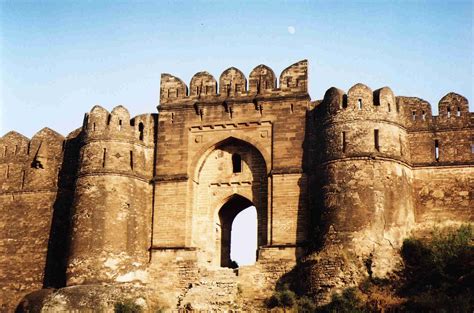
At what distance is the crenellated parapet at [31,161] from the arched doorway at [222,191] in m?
4.74

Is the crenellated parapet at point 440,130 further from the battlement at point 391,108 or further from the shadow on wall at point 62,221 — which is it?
the shadow on wall at point 62,221

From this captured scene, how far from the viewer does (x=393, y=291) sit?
Result: 67.8ft

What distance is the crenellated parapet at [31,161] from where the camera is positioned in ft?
85.3

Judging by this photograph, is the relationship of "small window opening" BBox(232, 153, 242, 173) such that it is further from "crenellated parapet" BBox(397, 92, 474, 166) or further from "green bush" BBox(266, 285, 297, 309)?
"crenellated parapet" BBox(397, 92, 474, 166)

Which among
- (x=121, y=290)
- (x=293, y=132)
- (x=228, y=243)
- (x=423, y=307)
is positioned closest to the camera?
(x=423, y=307)

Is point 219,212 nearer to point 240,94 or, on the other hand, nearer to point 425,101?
point 240,94

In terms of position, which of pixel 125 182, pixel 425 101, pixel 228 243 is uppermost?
pixel 425 101

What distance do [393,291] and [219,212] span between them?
662 centimetres

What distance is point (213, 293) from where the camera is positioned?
22875 millimetres

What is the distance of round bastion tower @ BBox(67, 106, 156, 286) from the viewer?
2327 centimetres

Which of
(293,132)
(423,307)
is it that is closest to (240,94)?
(293,132)

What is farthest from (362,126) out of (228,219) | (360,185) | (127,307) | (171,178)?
(127,307)

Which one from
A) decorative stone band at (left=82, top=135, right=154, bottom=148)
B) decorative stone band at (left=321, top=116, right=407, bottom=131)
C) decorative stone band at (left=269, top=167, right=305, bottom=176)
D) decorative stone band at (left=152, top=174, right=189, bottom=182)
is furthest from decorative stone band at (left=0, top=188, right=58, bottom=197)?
decorative stone band at (left=321, top=116, right=407, bottom=131)

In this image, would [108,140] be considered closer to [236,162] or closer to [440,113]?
[236,162]
